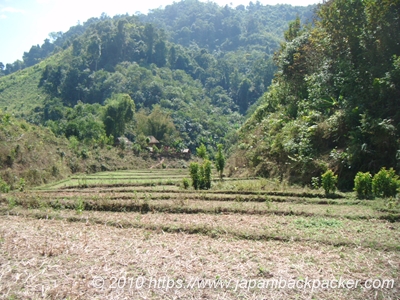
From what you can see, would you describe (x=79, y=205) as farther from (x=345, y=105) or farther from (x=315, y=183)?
(x=345, y=105)

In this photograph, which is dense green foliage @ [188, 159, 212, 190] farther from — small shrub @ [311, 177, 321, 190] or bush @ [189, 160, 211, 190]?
small shrub @ [311, 177, 321, 190]

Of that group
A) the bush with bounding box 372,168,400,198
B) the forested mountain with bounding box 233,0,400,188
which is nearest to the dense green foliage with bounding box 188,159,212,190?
the forested mountain with bounding box 233,0,400,188

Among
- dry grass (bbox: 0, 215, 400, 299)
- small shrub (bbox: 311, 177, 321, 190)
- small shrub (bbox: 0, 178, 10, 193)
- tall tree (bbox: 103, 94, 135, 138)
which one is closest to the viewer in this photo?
dry grass (bbox: 0, 215, 400, 299)

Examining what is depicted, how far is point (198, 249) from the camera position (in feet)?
20.3

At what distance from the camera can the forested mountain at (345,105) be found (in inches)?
449

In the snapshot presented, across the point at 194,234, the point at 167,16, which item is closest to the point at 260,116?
the point at 194,234

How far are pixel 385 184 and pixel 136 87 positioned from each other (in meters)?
52.4

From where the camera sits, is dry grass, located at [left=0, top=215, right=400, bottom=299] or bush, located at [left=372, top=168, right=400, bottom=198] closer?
dry grass, located at [left=0, top=215, right=400, bottom=299]

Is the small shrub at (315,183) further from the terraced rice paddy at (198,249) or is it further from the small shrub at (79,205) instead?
the small shrub at (79,205)

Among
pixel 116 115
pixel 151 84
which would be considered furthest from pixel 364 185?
pixel 151 84

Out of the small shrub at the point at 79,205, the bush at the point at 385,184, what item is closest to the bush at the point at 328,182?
the bush at the point at 385,184

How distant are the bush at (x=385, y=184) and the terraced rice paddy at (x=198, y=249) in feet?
1.41

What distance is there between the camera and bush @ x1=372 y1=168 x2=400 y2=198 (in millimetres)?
9273

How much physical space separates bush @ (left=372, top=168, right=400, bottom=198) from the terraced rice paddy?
43 cm
